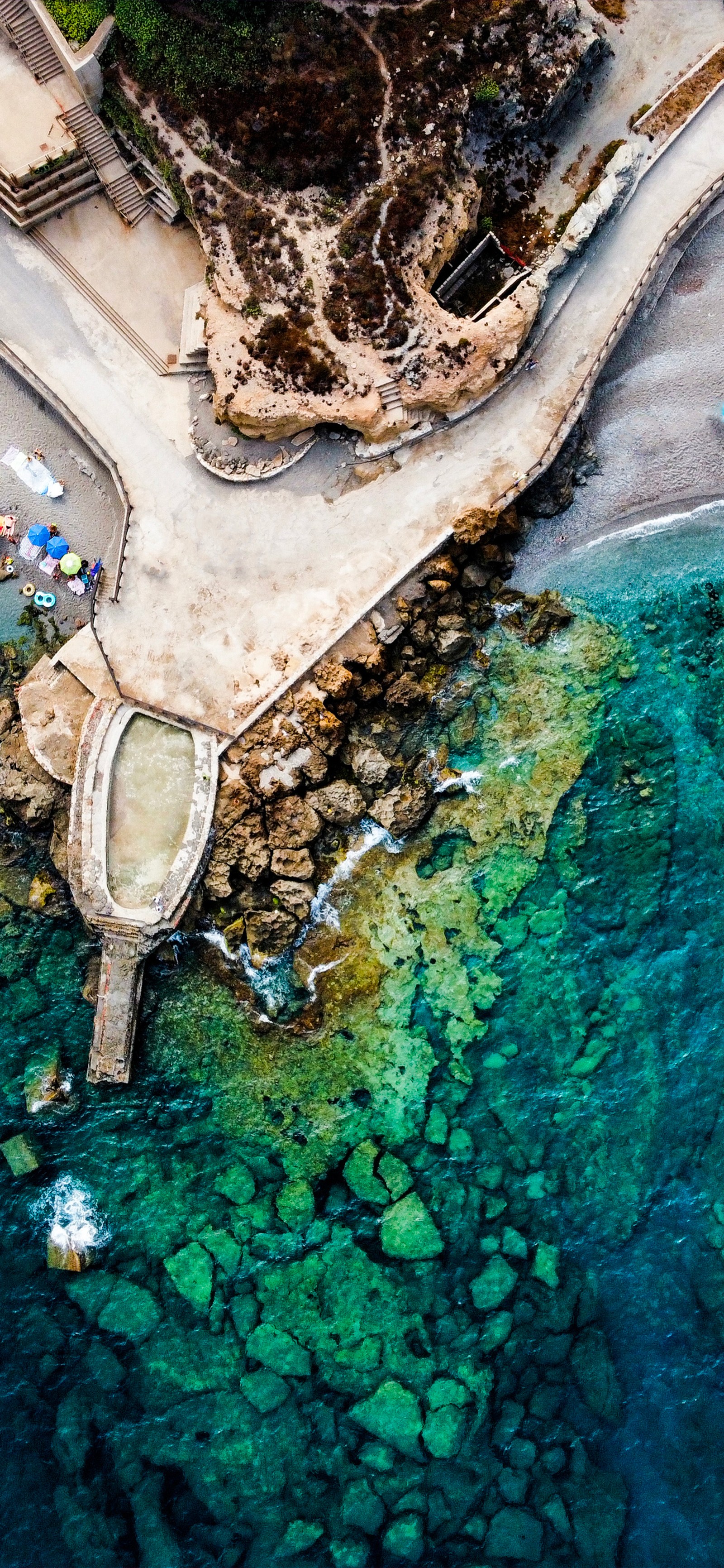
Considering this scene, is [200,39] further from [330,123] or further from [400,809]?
[400,809]

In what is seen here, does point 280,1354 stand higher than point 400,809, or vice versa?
point 400,809

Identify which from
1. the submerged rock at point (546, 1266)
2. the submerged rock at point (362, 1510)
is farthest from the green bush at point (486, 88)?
the submerged rock at point (362, 1510)

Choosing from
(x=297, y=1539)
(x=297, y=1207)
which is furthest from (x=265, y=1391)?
(x=297, y=1207)

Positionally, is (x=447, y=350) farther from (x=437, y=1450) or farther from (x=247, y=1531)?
(x=247, y=1531)

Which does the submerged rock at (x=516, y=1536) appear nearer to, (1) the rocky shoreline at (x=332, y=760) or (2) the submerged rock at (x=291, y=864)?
(1) the rocky shoreline at (x=332, y=760)

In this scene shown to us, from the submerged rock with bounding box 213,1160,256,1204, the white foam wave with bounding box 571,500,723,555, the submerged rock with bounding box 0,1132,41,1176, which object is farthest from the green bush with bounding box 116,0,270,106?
the submerged rock with bounding box 213,1160,256,1204

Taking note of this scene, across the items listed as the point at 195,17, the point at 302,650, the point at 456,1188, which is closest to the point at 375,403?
the point at 302,650
